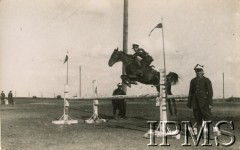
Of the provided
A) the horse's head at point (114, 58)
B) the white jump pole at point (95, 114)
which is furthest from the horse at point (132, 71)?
the white jump pole at point (95, 114)

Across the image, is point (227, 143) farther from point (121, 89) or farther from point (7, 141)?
point (121, 89)

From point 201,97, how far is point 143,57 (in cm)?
481

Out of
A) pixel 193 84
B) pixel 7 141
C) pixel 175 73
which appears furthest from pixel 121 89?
pixel 7 141

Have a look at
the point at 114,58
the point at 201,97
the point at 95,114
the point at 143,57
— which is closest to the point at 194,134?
the point at 201,97

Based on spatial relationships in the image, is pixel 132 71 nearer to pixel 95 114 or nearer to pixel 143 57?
pixel 143 57

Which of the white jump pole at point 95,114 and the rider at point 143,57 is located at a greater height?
the rider at point 143,57

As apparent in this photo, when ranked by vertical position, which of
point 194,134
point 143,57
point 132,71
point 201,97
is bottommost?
point 194,134

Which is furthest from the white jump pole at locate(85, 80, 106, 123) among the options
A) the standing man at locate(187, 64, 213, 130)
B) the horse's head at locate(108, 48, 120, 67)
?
the standing man at locate(187, 64, 213, 130)

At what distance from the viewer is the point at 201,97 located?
1069cm

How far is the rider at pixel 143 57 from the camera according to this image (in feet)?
49.1

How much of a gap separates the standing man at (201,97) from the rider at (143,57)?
4.36 meters

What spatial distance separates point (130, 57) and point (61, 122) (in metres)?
3.84

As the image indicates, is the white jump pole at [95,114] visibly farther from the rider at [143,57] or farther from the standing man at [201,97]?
the standing man at [201,97]

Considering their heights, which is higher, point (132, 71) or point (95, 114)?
point (132, 71)
